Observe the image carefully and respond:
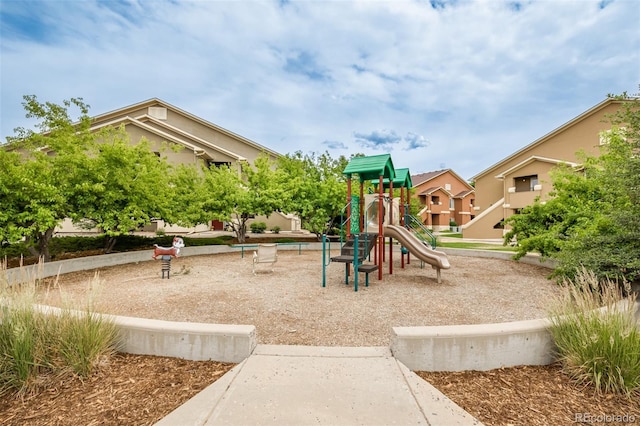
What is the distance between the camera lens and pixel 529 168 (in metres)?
25.4

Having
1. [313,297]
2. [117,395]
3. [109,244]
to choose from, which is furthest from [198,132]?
[117,395]

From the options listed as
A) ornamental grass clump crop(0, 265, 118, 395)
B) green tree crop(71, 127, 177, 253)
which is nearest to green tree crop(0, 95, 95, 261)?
green tree crop(71, 127, 177, 253)

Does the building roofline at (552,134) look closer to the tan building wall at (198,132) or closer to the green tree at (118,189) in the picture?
the tan building wall at (198,132)

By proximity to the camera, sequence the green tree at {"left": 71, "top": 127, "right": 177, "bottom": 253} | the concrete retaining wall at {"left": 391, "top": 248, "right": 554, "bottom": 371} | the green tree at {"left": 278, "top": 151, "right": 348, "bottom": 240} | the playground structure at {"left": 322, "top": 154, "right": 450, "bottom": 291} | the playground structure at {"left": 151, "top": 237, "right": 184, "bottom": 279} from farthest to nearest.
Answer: the green tree at {"left": 278, "top": 151, "right": 348, "bottom": 240}
the green tree at {"left": 71, "top": 127, "right": 177, "bottom": 253}
the playground structure at {"left": 151, "top": 237, "right": 184, "bottom": 279}
the playground structure at {"left": 322, "top": 154, "right": 450, "bottom": 291}
the concrete retaining wall at {"left": 391, "top": 248, "right": 554, "bottom": 371}

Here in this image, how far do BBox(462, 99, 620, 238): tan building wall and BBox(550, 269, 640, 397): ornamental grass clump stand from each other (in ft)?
71.7

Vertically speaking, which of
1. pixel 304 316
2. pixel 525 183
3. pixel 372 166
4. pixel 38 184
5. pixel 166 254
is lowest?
pixel 304 316

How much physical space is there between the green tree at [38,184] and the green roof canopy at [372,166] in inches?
352

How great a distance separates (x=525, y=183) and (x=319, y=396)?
30478 millimetres

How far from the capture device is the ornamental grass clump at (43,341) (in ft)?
10.6

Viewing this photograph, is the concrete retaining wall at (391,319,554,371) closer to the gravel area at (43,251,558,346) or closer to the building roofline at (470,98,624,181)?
the gravel area at (43,251,558,346)

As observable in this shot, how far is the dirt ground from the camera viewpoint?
2.89 meters

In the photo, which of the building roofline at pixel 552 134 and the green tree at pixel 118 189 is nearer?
the green tree at pixel 118 189

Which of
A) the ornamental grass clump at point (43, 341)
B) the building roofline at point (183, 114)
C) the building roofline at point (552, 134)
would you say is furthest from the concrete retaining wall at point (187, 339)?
the building roofline at point (552, 134)

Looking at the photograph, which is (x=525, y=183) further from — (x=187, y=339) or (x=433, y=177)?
(x=187, y=339)
